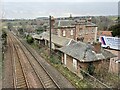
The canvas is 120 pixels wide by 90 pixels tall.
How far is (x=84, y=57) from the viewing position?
2077 centimetres

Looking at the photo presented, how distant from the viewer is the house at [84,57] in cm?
2044

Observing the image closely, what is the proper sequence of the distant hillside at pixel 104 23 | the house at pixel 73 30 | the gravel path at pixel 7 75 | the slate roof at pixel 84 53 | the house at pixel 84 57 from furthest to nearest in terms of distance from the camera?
the distant hillside at pixel 104 23 → the house at pixel 73 30 → the slate roof at pixel 84 53 → the house at pixel 84 57 → the gravel path at pixel 7 75

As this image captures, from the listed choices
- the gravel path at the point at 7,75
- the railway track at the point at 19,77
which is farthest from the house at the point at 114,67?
the gravel path at the point at 7,75

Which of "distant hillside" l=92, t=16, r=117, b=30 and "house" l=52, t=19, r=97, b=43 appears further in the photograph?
"distant hillside" l=92, t=16, r=117, b=30

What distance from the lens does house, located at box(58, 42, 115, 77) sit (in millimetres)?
20438

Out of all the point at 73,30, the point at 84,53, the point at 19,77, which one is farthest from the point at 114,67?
the point at 73,30

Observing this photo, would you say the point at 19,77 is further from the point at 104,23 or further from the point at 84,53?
the point at 104,23

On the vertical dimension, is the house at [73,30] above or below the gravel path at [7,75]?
above

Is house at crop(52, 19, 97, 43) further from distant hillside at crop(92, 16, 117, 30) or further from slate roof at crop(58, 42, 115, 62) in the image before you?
distant hillside at crop(92, 16, 117, 30)

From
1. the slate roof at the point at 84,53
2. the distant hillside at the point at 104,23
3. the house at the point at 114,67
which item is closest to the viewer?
the slate roof at the point at 84,53

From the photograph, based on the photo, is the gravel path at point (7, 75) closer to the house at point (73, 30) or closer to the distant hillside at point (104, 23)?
the house at point (73, 30)

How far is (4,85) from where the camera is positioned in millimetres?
17953

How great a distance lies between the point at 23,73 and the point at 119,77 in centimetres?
1009

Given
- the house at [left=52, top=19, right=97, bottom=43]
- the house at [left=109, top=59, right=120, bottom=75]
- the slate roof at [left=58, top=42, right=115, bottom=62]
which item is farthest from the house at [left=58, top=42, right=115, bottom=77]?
the house at [left=52, top=19, right=97, bottom=43]
